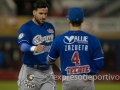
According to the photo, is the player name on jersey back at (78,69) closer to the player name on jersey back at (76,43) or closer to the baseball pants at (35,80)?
the player name on jersey back at (76,43)

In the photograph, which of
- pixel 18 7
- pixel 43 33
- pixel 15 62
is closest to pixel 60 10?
pixel 18 7

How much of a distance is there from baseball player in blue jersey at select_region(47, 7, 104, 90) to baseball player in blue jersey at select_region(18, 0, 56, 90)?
167cm

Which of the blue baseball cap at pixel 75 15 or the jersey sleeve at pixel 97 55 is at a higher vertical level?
the blue baseball cap at pixel 75 15

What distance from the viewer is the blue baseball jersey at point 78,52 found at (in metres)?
7.25

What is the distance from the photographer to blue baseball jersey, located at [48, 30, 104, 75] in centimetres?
725

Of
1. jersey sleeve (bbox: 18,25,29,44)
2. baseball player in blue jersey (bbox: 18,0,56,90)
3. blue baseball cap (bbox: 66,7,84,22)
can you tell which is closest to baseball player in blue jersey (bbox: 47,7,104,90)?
blue baseball cap (bbox: 66,7,84,22)

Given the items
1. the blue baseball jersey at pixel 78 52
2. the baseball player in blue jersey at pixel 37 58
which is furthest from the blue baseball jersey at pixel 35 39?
the blue baseball jersey at pixel 78 52

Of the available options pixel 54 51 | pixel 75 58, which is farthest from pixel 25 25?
pixel 75 58

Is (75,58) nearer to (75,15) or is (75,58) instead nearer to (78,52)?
(78,52)

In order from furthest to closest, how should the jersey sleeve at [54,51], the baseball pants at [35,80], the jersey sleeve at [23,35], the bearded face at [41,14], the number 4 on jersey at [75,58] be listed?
the baseball pants at [35,80] → the bearded face at [41,14] → the jersey sleeve at [23,35] → the jersey sleeve at [54,51] → the number 4 on jersey at [75,58]

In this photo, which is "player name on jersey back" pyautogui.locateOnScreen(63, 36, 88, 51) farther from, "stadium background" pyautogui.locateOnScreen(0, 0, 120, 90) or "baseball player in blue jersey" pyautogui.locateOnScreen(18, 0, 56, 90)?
"stadium background" pyautogui.locateOnScreen(0, 0, 120, 90)

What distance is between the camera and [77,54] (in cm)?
724

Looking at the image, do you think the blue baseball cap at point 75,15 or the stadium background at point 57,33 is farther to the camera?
the stadium background at point 57,33

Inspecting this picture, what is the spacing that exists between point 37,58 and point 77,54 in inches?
76.8
